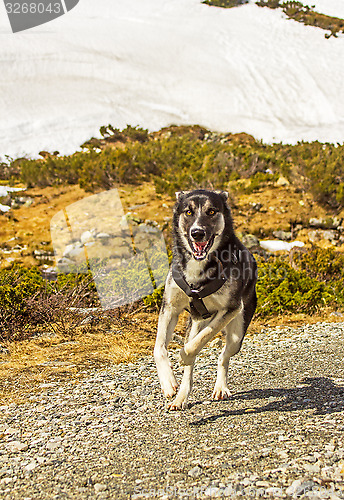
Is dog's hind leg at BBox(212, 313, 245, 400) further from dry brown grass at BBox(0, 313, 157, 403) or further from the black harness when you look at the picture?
dry brown grass at BBox(0, 313, 157, 403)

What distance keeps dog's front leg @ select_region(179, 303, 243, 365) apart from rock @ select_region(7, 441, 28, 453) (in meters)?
1.28

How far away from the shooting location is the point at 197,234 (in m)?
3.44

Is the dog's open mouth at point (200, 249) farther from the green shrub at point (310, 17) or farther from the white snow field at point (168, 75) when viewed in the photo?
the green shrub at point (310, 17)

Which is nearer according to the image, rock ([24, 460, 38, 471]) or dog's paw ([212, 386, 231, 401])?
rock ([24, 460, 38, 471])

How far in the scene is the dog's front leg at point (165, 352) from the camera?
3.30 m

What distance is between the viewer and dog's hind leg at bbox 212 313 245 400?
13.3 feet

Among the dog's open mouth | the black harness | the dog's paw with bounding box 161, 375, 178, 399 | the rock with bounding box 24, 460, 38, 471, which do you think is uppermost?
the dog's open mouth

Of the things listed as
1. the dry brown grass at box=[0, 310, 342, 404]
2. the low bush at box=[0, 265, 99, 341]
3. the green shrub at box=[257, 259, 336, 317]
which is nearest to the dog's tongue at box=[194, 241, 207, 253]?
the dry brown grass at box=[0, 310, 342, 404]

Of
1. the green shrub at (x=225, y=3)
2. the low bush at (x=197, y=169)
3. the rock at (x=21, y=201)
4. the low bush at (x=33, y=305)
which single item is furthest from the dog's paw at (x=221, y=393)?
the green shrub at (x=225, y=3)

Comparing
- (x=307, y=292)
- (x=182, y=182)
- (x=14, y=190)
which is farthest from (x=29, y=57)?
(x=307, y=292)

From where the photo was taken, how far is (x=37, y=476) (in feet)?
9.66

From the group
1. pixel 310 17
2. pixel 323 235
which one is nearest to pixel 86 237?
pixel 323 235

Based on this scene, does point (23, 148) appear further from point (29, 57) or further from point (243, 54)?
point (243, 54)

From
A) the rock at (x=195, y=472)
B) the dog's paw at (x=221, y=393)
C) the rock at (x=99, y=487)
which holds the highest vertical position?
the rock at (x=99, y=487)
